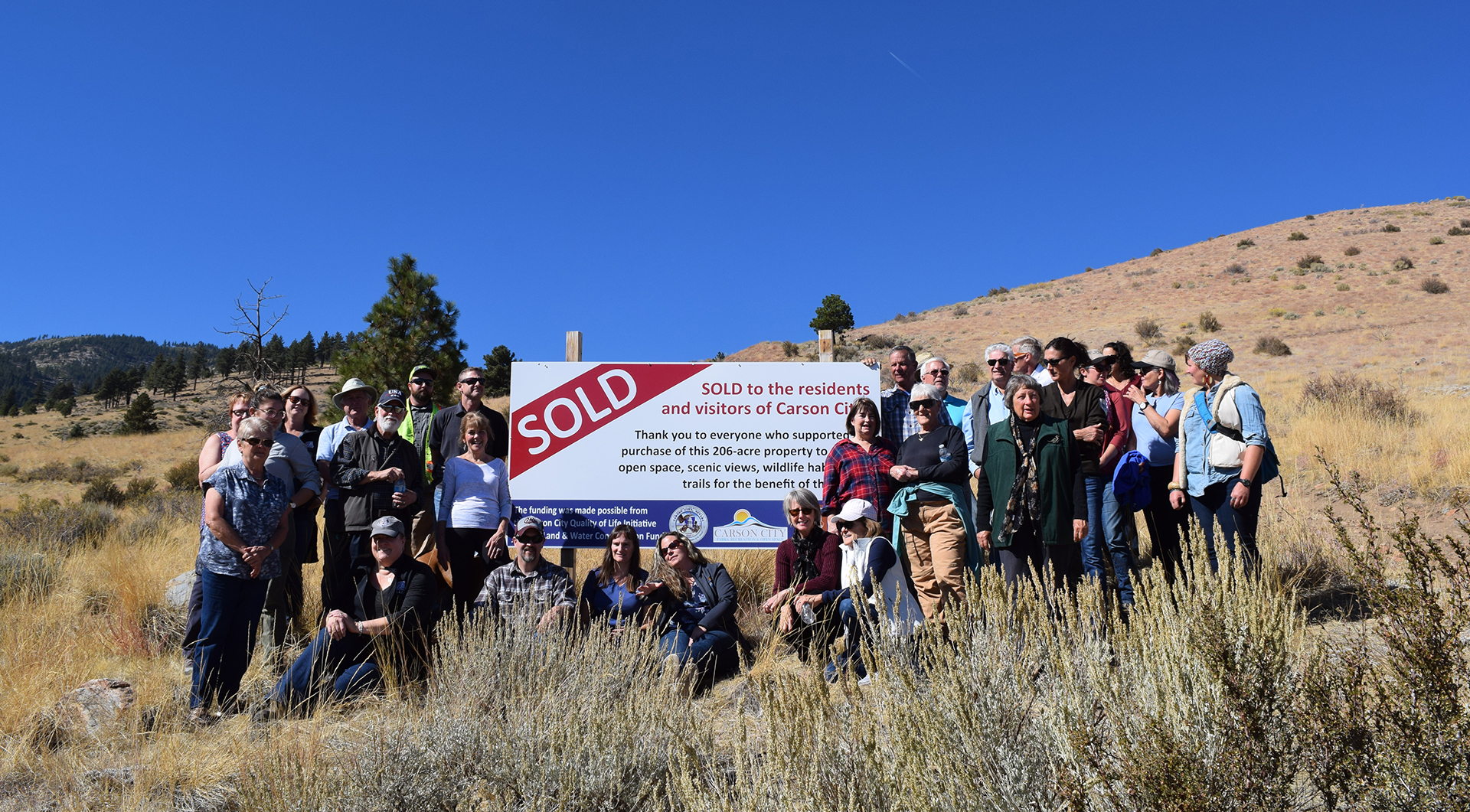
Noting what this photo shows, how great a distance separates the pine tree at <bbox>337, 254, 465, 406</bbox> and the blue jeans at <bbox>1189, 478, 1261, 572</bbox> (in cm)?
1558

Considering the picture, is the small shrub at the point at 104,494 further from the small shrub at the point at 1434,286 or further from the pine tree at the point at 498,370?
the small shrub at the point at 1434,286

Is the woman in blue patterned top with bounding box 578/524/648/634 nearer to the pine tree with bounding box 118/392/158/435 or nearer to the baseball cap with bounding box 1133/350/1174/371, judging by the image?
the baseball cap with bounding box 1133/350/1174/371

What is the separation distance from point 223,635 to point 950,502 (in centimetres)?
410

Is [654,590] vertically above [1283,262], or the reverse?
[1283,262]

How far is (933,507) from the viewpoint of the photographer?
16.0 feet

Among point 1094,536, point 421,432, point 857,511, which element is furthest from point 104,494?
point 1094,536

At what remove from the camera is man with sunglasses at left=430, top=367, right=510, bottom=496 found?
19.0ft

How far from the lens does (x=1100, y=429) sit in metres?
4.71

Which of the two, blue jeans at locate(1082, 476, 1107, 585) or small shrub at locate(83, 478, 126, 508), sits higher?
blue jeans at locate(1082, 476, 1107, 585)

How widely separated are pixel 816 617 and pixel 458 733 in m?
2.35

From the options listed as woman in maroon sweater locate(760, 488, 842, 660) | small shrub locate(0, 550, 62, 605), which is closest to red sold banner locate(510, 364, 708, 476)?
woman in maroon sweater locate(760, 488, 842, 660)

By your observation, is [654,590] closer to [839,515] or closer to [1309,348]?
[839,515]

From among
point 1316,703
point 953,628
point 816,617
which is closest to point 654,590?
point 816,617

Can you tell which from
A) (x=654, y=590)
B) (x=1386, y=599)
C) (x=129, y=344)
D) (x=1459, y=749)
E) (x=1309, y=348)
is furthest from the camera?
(x=129, y=344)
